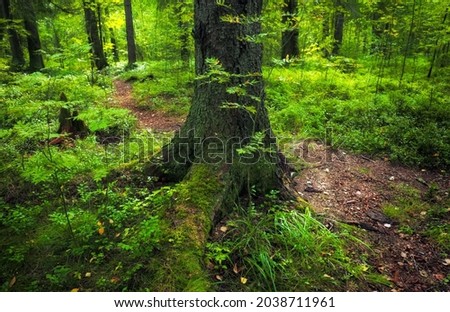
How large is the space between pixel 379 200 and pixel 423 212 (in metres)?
0.57

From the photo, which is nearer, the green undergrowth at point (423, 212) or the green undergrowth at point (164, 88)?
the green undergrowth at point (423, 212)

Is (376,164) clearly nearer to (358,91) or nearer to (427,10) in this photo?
(358,91)

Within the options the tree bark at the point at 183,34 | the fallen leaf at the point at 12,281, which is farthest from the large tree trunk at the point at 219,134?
the tree bark at the point at 183,34

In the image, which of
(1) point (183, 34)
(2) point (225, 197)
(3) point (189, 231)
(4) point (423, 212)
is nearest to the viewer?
(3) point (189, 231)

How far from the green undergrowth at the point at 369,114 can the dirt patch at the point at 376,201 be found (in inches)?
18.9

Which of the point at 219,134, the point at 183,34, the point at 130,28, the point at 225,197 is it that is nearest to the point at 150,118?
the point at 183,34

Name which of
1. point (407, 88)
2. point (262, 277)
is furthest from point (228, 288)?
point (407, 88)

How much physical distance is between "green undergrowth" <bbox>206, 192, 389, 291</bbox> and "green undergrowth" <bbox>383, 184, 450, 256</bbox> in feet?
3.21

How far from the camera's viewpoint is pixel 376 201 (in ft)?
14.9

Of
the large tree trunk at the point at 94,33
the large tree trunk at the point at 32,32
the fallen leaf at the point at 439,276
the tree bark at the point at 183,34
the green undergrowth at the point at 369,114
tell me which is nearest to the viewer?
the fallen leaf at the point at 439,276

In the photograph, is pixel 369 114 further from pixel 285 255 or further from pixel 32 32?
pixel 32 32

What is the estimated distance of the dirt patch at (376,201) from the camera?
3219 mm

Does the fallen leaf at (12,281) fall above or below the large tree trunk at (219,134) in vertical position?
below

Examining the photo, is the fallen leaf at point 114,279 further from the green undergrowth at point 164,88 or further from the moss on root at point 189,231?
the green undergrowth at point 164,88
